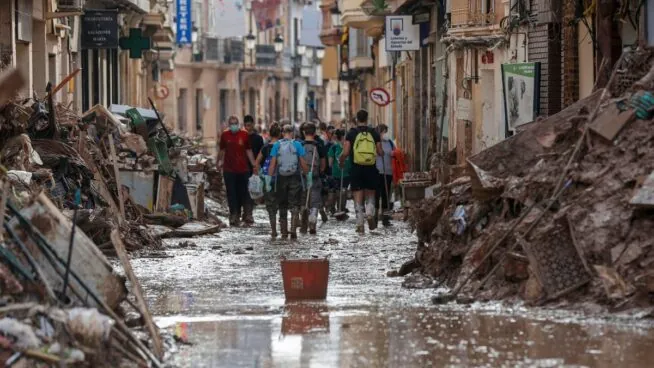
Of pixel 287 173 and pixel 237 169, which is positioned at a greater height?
pixel 287 173

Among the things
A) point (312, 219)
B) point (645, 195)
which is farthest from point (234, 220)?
point (645, 195)

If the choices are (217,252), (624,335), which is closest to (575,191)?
(624,335)

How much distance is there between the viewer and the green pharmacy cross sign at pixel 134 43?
148ft

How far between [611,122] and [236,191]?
43.1 ft

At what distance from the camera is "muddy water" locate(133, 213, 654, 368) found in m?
10.9

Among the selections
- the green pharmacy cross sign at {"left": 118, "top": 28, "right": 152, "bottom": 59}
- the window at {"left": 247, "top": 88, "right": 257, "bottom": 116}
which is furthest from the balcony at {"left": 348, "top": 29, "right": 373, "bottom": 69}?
the window at {"left": 247, "top": 88, "right": 257, "bottom": 116}

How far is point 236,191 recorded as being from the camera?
1057 inches

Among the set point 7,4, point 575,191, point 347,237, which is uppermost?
point 7,4

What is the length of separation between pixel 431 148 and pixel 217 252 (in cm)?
1785

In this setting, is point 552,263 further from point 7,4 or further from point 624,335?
point 7,4

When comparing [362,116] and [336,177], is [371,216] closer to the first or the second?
[362,116]

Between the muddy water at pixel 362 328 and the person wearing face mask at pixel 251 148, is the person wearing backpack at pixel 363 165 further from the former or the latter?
the muddy water at pixel 362 328

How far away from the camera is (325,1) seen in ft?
269

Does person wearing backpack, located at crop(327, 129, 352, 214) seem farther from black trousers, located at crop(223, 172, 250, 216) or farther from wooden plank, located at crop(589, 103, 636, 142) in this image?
wooden plank, located at crop(589, 103, 636, 142)
